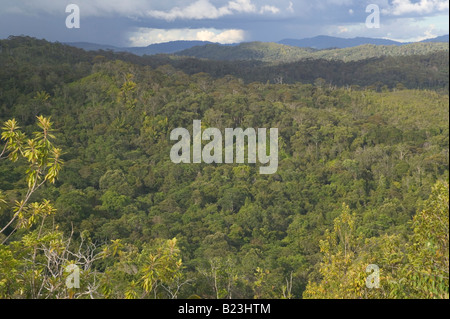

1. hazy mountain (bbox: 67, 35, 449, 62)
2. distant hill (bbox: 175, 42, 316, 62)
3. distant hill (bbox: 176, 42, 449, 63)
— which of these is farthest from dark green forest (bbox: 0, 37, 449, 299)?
distant hill (bbox: 175, 42, 316, 62)

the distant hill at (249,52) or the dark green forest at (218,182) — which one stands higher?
the distant hill at (249,52)

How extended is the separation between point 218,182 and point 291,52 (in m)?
126

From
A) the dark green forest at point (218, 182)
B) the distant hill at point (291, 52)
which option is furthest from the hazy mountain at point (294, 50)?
the dark green forest at point (218, 182)

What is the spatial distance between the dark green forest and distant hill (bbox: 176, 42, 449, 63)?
74033mm

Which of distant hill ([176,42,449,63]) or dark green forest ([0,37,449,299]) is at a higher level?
distant hill ([176,42,449,63])

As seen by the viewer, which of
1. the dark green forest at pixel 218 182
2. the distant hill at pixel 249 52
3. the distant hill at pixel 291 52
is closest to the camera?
the dark green forest at pixel 218 182

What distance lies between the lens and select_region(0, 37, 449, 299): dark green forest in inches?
222

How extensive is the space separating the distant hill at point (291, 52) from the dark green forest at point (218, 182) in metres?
74.0

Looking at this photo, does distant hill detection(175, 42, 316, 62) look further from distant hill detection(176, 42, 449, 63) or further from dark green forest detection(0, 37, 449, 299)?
dark green forest detection(0, 37, 449, 299)

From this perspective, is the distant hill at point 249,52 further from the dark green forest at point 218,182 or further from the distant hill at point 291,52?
the dark green forest at point 218,182

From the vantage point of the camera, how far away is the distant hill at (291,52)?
119225 millimetres

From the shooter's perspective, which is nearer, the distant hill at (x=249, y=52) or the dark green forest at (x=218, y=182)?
the dark green forest at (x=218, y=182)

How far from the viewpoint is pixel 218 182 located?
32344mm

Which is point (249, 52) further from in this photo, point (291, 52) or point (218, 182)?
point (218, 182)
